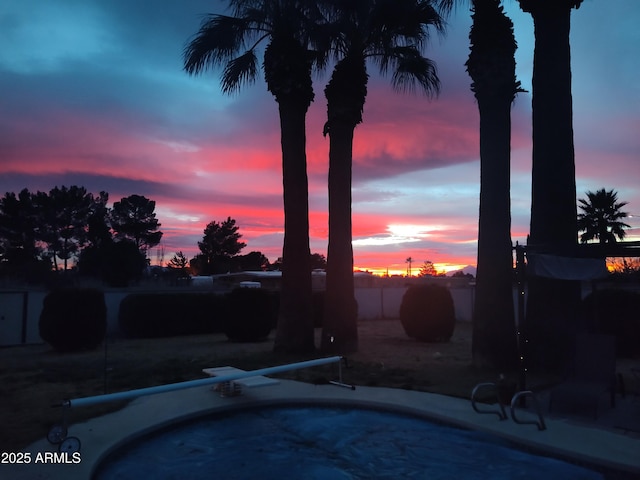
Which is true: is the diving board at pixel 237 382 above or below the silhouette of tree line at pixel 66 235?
below

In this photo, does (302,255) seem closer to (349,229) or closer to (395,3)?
(349,229)

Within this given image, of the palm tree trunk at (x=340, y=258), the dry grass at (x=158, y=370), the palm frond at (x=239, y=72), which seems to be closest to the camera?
the dry grass at (x=158, y=370)

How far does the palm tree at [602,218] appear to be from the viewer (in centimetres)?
3256

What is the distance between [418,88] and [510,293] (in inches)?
305

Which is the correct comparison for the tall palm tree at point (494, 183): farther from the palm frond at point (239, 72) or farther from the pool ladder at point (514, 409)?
the palm frond at point (239, 72)

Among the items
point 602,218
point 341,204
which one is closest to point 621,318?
point 341,204

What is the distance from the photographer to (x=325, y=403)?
8.23 metres

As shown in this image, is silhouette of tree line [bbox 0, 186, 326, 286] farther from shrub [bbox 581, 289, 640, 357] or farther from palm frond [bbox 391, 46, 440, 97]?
shrub [bbox 581, 289, 640, 357]

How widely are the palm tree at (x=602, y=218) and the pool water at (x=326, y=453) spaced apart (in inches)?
1183

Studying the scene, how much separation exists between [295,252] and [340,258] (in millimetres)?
1302

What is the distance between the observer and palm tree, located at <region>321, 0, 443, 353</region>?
13.8 meters

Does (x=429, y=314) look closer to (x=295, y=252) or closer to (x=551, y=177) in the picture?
(x=295, y=252)

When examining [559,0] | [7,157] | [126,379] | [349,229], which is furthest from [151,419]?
[7,157]

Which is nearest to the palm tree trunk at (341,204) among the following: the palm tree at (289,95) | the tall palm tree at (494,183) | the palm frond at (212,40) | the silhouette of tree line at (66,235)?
the palm tree at (289,95)
